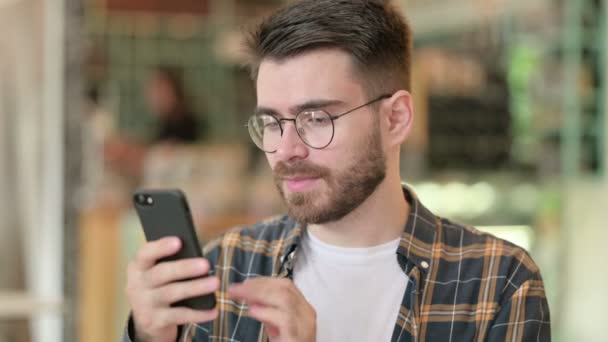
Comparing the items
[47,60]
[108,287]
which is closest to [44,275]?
[108,287]

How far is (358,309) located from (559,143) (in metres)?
3.27

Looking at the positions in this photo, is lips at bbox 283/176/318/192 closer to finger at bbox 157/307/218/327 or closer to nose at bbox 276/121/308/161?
nose at bbox 276/121/308/161

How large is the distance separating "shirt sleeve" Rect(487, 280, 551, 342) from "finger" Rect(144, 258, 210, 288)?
55 cm

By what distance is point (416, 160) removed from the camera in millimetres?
5293

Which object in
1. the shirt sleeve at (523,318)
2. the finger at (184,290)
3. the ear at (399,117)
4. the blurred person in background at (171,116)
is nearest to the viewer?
the finger at (184,290)

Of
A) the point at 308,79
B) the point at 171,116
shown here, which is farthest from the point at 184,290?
the point at 171,116

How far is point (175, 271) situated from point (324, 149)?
39 centimetres

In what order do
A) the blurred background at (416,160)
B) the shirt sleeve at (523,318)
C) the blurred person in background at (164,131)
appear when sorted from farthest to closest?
the blurred person in background at (164,131) < the blurred background at (416,160) < the shirt sleeve at (523,318)

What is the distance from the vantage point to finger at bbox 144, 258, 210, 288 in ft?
4.13

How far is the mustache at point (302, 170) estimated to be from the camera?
152cm

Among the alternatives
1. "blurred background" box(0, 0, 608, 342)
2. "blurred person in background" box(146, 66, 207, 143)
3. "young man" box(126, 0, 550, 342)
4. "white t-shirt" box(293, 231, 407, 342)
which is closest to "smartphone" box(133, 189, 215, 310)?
"young man" box(126, 0, 550, 342)

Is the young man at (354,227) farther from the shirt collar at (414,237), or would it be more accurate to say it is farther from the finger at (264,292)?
the finger at (264,292)

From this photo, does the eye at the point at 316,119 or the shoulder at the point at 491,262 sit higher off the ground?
the eye at the point at 316,119

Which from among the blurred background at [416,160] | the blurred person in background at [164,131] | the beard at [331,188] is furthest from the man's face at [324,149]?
the blurred person in background at [164,131]
